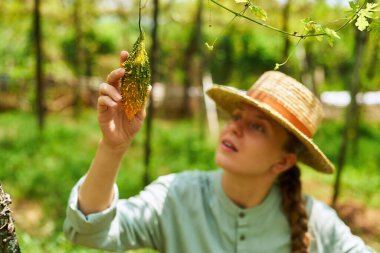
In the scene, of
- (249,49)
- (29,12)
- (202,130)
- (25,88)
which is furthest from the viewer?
(249,49)

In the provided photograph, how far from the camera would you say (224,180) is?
7.80 ft

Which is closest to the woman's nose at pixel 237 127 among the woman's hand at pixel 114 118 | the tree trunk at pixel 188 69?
the woman's hand at pixel 114 118

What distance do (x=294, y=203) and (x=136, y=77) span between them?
4.15 feet

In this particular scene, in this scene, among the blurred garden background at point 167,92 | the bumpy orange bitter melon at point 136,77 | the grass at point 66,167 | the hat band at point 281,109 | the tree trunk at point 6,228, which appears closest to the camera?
the tree trunk at point 6,228

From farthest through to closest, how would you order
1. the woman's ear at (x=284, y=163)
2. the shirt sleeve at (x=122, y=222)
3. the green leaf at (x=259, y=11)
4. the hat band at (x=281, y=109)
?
the woman's ear at (x=284, y=163) < the hat band at (x=281, y=109) < the shirt sleeve at (x=122, y=222) < the green leaf at (x=259, y=11)

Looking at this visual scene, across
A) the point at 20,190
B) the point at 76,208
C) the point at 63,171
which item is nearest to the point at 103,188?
the point at 76,208

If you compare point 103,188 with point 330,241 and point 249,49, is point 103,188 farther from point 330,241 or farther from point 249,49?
point 249,49

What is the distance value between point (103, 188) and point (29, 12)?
8.75 meters

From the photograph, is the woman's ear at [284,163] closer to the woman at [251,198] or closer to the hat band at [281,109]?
the woman at [251,198]

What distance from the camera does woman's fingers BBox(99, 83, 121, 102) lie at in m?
1.54

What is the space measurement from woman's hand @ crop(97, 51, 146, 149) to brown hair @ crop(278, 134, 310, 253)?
36.8 inches

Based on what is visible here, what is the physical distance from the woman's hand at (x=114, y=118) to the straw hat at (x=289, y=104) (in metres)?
0.67

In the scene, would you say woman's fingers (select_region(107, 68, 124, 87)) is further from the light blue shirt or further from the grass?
the grass

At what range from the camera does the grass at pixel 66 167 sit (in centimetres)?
500
